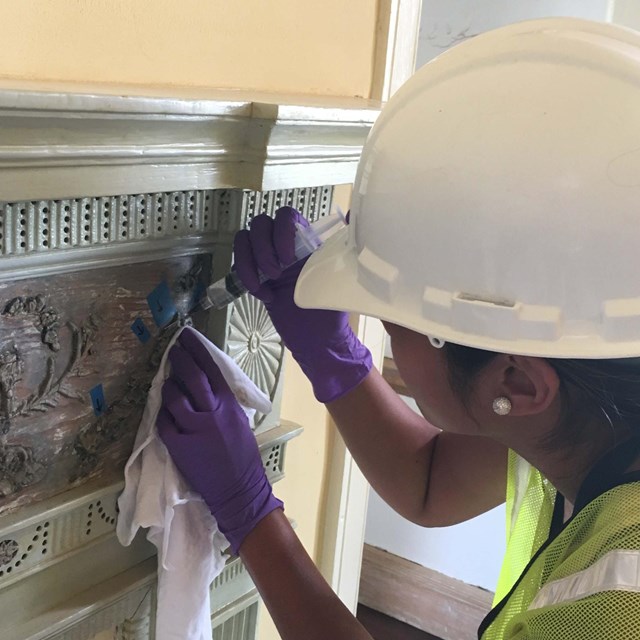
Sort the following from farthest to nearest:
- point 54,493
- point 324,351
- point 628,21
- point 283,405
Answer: point 628,21, point 283,405, point 324,351, point 54,493

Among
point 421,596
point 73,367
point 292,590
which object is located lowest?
point 421,596

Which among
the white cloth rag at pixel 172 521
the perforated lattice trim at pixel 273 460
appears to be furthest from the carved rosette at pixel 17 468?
the perforated lattice trim at pixel 273 460

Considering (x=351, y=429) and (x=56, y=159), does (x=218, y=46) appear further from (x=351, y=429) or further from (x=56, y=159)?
(x=351, y=429)

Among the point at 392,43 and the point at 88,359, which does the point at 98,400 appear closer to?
the point at 88,359

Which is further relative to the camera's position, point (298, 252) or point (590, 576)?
point (298, 252)

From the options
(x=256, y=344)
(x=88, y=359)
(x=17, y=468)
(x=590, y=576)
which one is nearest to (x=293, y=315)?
(x=256, y=344)

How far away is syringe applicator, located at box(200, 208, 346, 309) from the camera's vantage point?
97cm

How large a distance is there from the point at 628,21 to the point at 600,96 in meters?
1.57

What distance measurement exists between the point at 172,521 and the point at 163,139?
490mm

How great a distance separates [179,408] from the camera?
975 millimetres

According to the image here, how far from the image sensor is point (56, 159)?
701mm

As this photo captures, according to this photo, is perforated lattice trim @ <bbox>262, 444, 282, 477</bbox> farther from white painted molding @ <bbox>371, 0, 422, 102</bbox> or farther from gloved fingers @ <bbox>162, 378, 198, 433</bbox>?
white painted molding @ <bbox>371, 0, 422, 102</bbox>

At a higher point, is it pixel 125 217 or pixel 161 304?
pixel 125 217

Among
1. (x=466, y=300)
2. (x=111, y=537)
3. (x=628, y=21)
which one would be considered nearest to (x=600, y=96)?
(x=466, y=300)
